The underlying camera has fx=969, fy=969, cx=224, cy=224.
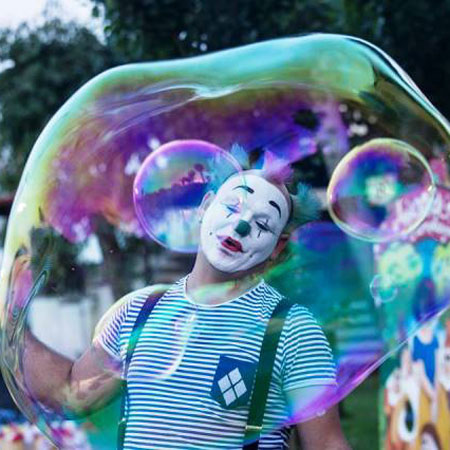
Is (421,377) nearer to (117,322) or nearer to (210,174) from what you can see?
(210,174)

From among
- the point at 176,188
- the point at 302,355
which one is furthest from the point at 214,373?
the point at 176,188

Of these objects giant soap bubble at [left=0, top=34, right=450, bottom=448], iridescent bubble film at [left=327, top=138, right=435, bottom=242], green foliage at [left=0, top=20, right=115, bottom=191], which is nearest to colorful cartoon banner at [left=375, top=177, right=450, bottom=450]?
iridescent bubble film at [left=327, top=138, right=435, bottom=242]

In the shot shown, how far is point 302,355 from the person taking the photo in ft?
5.59

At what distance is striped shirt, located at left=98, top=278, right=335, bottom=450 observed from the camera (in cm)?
169

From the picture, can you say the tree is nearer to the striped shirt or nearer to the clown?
the clown

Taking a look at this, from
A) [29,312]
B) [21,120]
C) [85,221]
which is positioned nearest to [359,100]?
[85,221]

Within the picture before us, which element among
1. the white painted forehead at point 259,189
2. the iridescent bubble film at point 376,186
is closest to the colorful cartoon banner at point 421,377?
the iridescent bubble film at point 376,186

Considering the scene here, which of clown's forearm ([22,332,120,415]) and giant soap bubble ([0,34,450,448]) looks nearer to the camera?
clown's forearm ([22,332,120,415])

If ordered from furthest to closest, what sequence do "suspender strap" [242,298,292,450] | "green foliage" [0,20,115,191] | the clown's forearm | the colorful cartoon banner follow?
"green foliage" [0,20,115,191] → the colorful cartoon banner → the clown's forearm → "suspender strap" [242,298,292,450]

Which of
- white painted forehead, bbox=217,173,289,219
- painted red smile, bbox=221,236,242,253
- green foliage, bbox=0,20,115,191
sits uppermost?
white painted forehead, bbox=217,173,289,219

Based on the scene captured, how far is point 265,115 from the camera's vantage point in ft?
7.68

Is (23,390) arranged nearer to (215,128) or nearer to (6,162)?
(215,128)

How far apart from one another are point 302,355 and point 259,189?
0.35 meters

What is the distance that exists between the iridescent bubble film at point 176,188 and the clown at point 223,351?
0.61ft
